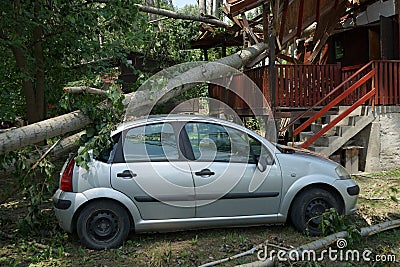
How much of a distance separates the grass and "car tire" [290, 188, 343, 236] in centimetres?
14

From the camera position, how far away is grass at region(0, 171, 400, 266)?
15.0 feet

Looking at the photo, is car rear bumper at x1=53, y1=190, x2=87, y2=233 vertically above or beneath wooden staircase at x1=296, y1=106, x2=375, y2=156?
beneath

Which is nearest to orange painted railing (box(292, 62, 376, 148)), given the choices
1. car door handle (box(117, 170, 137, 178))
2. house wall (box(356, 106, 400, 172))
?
house wall (box(356, 106, 400, 172))

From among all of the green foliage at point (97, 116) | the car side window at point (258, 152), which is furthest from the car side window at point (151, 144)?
the car side window at point (258, 152)

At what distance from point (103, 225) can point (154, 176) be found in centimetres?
84

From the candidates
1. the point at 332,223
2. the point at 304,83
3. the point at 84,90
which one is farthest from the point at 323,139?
the point at 84,90

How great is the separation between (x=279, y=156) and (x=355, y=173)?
4681mm

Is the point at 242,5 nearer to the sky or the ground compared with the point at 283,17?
nearer to the sky

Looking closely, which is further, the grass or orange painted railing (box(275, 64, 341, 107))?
orange painted railing (box(275, 64, 341, 107))

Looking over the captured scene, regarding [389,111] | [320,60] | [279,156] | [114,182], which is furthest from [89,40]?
[320,60]

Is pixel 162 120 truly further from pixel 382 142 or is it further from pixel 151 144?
pixel 382 142

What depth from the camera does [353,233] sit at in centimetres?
462

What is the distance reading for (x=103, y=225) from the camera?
16.0 feet

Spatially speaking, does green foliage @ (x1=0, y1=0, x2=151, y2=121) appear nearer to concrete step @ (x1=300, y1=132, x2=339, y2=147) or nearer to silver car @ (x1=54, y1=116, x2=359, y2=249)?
silver car @ (x1=54, y1=116, x2=359, y2=249)
